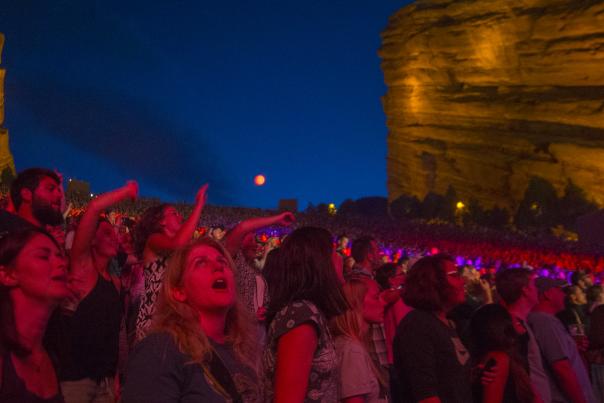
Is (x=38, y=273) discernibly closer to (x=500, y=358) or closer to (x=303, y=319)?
(x=303, y=319)

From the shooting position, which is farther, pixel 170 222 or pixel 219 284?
pixel 170 222

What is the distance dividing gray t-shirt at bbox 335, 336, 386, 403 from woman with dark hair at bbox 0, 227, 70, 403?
145 centimetres

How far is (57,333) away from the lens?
11.0 feet

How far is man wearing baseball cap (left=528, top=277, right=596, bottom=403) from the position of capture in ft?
18.4

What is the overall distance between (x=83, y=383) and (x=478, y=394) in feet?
7.89

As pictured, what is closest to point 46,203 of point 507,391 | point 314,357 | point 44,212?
point 44,212

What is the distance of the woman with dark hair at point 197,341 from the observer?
275cm

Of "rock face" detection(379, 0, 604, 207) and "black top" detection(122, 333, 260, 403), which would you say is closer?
"black top" detection(122, 333, 260, 403)

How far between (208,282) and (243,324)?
285 mm

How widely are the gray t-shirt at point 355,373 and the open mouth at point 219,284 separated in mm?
997

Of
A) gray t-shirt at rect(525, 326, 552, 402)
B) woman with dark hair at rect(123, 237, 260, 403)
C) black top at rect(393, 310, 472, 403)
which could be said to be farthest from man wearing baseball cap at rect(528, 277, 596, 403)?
woman with dark hair at rect(123, 237, 260, 403)

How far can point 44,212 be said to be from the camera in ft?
15.6

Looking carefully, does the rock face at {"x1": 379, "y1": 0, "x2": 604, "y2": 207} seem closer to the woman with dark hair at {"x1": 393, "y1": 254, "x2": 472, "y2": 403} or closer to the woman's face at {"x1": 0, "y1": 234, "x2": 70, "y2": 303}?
the woman with dark hair at {"x1": 393, "y1": 254, "x2": 472, "y2": 403}

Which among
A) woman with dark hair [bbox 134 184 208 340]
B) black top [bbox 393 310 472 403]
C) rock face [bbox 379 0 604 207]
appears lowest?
black top [bbox 393 310 472 403]
